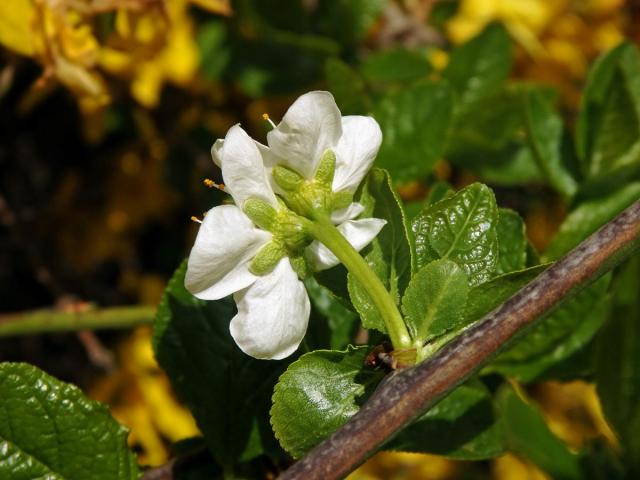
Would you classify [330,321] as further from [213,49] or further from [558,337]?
[213,49]

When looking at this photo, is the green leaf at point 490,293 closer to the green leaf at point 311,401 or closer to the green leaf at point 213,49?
the green leaf at point 311,401

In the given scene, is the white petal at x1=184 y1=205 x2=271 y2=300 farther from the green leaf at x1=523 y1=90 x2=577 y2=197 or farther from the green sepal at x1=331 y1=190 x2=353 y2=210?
the green leaf at x1=523 y1=90 x2=577 y2=197

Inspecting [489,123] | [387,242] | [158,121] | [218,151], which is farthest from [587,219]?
[158,121]

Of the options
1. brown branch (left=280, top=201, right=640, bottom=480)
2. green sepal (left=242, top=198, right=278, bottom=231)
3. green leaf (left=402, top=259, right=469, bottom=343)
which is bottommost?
brown branch (left=280, top=201, right=640, bottom=480)

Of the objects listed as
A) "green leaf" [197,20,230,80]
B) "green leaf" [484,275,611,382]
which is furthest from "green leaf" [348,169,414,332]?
"green leaf" [197,20,230,80]

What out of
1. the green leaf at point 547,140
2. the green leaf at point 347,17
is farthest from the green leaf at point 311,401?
the green leaf at point 347,17

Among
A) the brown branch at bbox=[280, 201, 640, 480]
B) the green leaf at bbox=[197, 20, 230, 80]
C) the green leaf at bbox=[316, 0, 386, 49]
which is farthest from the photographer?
the green leaf at bbox=[197, 20, 230, 80]
